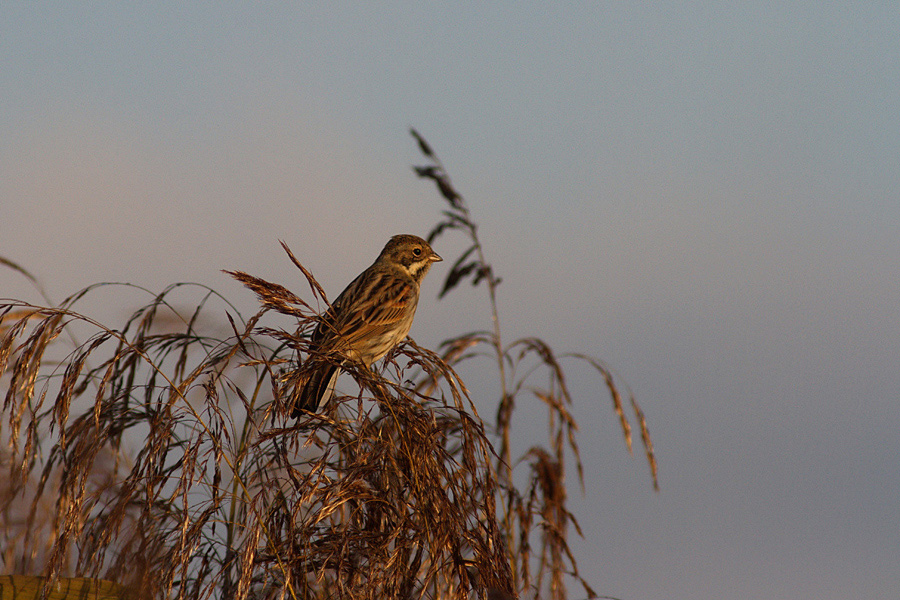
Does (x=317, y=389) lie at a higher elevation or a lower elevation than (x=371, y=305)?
lower

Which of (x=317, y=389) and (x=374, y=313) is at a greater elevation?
(x=374, y=313)

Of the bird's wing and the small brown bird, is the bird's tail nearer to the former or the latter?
the small brown bird

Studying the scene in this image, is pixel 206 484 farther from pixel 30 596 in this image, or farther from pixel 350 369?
pixel 30 596

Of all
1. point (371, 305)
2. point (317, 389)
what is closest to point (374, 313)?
point (371, 305)

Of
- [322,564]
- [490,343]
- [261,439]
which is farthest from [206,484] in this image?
[490,343]

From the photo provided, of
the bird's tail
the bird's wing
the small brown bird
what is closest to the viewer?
the bird's tail

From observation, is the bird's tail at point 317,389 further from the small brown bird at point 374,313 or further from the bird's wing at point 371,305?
the bird's wing at point 371,305

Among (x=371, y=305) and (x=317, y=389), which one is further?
(x=371, y=305)

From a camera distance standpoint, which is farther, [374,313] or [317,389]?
[374,313]

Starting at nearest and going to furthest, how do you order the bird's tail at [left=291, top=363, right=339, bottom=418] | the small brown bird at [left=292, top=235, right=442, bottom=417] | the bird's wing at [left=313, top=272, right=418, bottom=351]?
the bird's tail at [left=291, top=363, right=339, bottom=418] < the small brown bird at [left=292, top=235, right=442, bottom=417] < the bird's wing at [left=313, top=272, right=418, bottom=351]

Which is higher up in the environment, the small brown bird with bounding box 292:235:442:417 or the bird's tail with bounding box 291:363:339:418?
the small brown bird with bounding box 292:235:442:417

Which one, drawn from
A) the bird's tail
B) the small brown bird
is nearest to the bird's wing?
the small brown bird

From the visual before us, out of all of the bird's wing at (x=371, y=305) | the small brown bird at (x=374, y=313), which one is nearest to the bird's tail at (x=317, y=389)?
the small brown bird at (x=374, y=313)

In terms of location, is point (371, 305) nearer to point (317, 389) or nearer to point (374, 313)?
point (374, 313)
